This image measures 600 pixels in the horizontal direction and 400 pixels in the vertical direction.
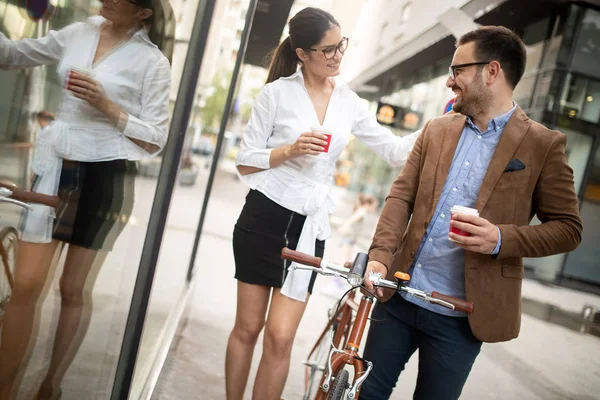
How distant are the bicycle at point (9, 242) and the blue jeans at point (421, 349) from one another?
1.37 m

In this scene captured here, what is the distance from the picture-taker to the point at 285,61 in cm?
296

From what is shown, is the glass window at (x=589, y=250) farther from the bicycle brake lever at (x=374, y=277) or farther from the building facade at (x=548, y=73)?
the bicycle brake lever at (x=374, y=277)

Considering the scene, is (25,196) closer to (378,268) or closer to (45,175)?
(45,175)

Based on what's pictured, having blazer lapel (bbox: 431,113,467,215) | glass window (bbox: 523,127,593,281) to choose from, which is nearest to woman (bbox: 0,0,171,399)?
blazer lapel (bbox: 431,113,467,215)

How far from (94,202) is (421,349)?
1282 millimetres

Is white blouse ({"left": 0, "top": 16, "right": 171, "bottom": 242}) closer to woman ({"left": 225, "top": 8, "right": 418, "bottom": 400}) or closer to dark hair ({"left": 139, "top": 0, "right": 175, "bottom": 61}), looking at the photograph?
dark hair ({"left": 139, "top": 0, "right": 175, "bottom": 61})

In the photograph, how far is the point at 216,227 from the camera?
1241cm

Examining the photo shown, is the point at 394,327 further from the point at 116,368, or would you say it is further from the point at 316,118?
the point at 116,368

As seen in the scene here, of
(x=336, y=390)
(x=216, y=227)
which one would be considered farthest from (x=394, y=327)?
(x=216, y=227)

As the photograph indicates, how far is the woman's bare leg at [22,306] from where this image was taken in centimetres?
170

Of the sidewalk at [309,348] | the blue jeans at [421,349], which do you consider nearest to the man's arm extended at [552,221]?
the blue jeans at [421,349]

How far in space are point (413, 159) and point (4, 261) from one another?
1.56 metres

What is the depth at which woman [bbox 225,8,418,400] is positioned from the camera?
2.84 metres

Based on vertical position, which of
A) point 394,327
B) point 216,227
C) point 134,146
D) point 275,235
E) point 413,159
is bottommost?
point 216,227
